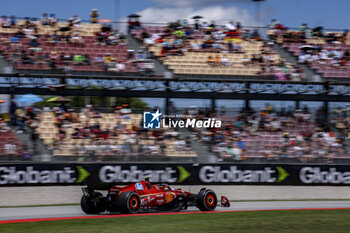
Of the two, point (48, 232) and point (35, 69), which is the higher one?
point (35, 69)

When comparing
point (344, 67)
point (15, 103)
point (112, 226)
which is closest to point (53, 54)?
point (15, 103)

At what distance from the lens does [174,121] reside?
81.4 ft

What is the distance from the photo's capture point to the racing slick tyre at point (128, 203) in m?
15.8

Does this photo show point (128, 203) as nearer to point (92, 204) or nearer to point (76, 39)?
point (92, 204)

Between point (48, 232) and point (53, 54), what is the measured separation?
49.1 ft

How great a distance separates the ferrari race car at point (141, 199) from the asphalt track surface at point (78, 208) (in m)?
0.64

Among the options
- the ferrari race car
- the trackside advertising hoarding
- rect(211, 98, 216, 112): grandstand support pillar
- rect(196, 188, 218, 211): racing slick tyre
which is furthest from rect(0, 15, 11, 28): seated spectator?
rect(196, 188, 218, 211): racing slick tyre

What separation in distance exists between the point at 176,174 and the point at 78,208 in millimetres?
4940

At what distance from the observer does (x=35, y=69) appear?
81.1 feet

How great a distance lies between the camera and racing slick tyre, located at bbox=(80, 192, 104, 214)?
1616 cm

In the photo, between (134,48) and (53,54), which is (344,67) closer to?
(134,48)

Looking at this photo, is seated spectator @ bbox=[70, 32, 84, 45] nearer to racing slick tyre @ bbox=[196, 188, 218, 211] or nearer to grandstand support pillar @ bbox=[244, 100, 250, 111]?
grandstand support pillar @ bbox=[244, 100, 250, 111]

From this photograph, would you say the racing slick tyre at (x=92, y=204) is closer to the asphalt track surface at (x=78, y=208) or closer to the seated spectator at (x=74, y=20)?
the asphalt track surface at (x=78, y=208)

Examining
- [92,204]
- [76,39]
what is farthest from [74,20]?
[92,204]
